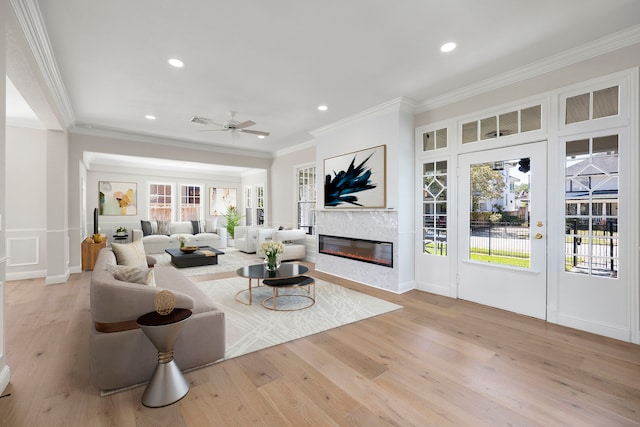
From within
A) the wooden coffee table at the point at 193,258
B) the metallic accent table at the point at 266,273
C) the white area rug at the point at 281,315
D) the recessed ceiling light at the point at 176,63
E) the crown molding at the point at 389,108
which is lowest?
the white area rug at the point at 281,315

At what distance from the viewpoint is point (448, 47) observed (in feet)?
9.73

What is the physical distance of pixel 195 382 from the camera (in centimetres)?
213

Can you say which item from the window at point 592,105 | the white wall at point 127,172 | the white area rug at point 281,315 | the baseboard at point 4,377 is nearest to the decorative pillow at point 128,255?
the white area rug at point 281,315

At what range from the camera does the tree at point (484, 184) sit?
3719 mm

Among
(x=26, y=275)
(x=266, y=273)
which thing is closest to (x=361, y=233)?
(x=266, y=273)

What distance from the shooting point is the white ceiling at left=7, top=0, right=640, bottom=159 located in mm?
2426

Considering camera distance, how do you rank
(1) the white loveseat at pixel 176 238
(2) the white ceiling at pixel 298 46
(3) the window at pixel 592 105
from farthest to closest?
1. (1) the white loveseat at pixel 176 238
2. (3) the window at pixel 592 105
3. (2) the white ceiling at pixel 298 46

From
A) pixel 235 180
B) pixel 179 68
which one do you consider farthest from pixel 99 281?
pixel 235 180

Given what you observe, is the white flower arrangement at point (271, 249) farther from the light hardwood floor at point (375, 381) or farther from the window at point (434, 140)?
the window at point (434, 140)

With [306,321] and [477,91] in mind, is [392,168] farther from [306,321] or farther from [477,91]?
[306,321]

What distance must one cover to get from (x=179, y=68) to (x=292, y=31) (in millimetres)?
1544

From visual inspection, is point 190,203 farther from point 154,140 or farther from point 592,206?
point 592,206

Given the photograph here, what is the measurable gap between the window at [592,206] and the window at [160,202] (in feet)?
32.1

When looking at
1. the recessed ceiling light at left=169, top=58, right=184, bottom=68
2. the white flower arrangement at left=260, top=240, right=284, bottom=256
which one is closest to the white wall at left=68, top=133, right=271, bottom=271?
the recessed ceiling light at left=169, top=58, right=184, bottom=68
